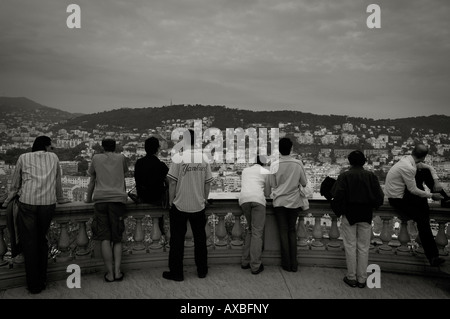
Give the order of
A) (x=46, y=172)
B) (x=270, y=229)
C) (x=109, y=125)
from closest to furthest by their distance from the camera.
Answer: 1. (x=46, y=172)
2. (x=270, y=229)
3. (x=109, y=125)

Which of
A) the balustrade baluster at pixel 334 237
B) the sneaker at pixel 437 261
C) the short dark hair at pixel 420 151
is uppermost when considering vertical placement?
the short dark hair at pixel 420 151

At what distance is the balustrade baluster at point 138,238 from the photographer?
14.5 feet

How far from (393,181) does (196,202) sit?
2378 millimetres

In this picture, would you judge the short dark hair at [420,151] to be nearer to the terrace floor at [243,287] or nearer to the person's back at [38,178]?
the terrace floor at [243,287]

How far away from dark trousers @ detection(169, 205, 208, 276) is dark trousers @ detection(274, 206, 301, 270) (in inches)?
38.1

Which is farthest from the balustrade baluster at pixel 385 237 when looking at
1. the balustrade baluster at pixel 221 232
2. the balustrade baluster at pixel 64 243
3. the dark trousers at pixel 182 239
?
the balustrade baluster at pixel 64 243

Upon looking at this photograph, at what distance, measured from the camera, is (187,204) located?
4.02 meters

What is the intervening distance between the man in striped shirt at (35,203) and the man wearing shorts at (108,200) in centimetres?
43

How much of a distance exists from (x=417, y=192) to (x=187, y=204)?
2.61 metres
